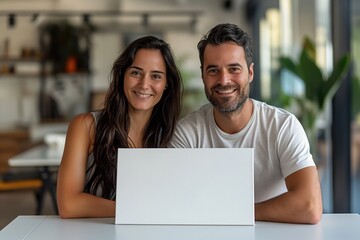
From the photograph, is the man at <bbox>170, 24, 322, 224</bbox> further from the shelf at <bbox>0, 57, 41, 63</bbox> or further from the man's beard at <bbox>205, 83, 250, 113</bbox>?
the shelf at <bbox>0, 57, 41, 63</bbox>

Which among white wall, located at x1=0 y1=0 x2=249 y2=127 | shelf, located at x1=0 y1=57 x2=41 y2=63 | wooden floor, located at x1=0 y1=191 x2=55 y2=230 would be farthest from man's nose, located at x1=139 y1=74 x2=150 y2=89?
shelf, located at x1=0 y1=57 x2=41 y2=63

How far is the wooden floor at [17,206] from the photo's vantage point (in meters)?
5.43

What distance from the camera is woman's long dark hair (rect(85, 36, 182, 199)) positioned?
2.04m

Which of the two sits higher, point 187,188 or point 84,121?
point 84,121

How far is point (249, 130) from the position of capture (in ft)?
6.44

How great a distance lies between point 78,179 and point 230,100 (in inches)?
23.0

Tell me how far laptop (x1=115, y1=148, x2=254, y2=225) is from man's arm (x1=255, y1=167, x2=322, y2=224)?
0.12 m

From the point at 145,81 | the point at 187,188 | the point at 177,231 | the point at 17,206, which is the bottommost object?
the point at 17,206

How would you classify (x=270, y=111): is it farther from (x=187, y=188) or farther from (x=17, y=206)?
(x=17, y=206)

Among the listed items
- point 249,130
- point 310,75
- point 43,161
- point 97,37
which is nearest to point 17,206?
point 43,161

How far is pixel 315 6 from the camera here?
4707mm

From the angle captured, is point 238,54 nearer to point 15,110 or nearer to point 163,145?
point 163,145

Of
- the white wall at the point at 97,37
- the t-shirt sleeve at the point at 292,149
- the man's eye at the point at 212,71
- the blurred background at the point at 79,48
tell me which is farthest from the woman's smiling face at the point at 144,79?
the white wall at the point at 97,37

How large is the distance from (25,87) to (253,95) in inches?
142
